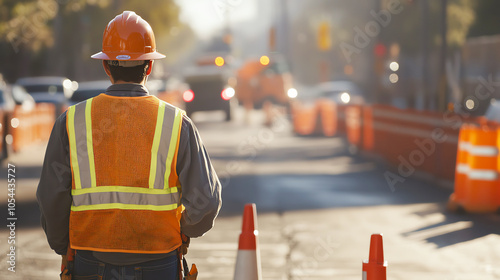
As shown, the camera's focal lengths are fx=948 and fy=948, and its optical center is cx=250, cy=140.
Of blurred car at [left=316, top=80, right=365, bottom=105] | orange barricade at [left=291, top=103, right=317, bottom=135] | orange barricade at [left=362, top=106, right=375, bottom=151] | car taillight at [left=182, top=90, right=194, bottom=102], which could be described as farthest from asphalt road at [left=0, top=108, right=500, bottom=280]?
blurred car at [left=316, top=80, right=365, bottom=105]

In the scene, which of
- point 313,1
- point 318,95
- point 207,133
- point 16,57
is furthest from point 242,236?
point 313,1

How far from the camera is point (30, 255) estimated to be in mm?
9703

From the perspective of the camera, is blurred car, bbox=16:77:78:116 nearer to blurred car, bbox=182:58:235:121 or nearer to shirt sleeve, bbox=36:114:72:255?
blurred car, bbox=182:58:235:121

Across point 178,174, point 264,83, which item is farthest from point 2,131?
point 264,83

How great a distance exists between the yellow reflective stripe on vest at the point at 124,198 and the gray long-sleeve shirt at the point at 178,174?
0.08 meters

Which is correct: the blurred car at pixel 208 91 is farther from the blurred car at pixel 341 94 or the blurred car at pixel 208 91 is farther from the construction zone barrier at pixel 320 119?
the construction zone barrier at pixel 320 119

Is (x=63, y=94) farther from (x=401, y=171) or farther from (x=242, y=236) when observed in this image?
(x=242, y=236)

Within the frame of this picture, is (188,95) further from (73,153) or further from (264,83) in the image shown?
(73,153)

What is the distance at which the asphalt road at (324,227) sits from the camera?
29.1 feet

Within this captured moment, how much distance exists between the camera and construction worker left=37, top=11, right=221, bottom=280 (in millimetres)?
3928

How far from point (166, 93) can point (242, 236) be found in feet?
130

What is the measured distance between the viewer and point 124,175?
12.9 feet

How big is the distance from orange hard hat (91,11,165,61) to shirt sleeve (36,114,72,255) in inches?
13.7

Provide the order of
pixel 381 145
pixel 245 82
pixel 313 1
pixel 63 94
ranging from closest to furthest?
1. pixel 381 145
2. pixel 63 94
3. pixel 245 82
4. pixel 313 1
